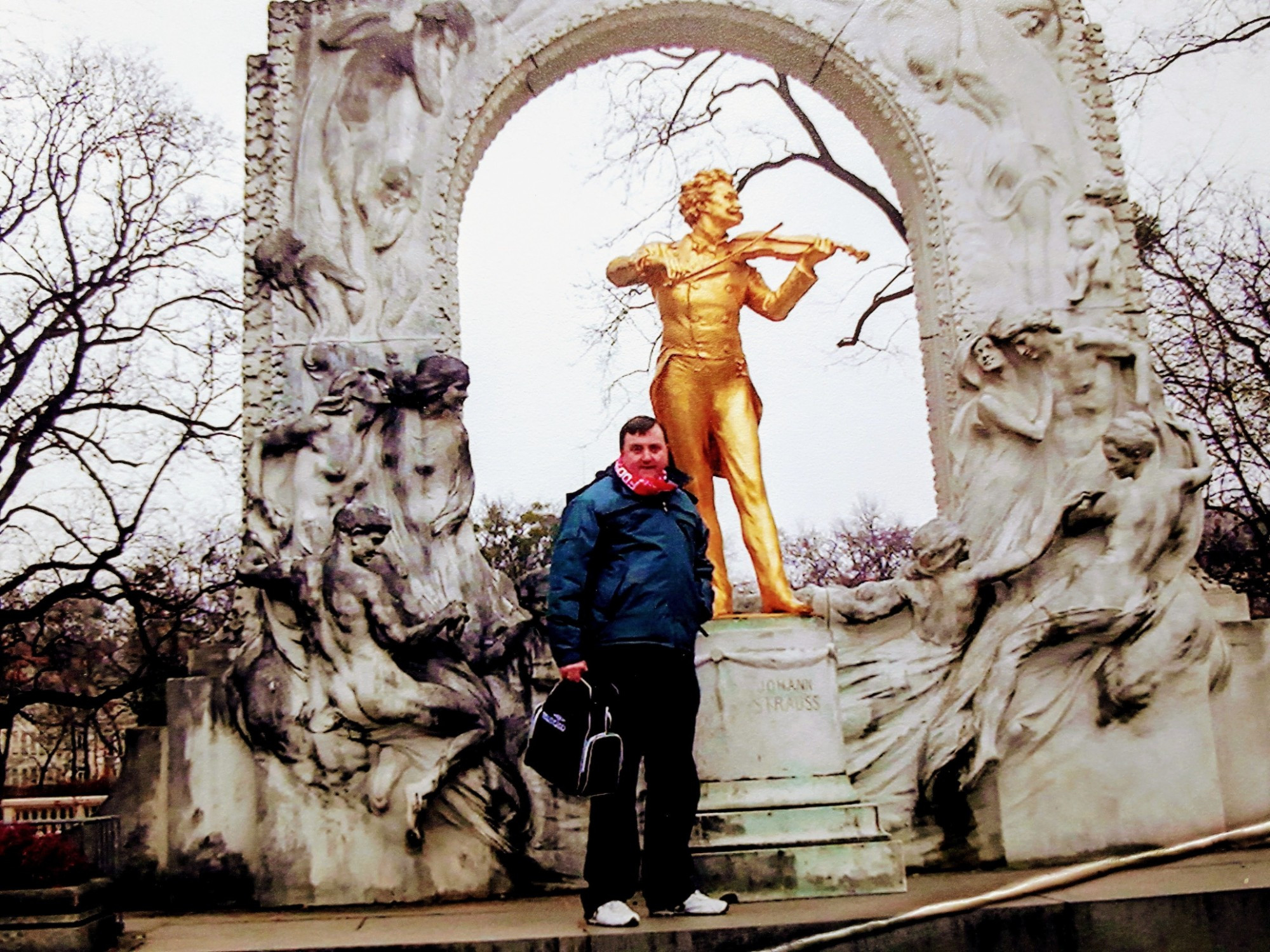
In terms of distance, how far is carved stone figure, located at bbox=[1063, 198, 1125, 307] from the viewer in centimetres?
680

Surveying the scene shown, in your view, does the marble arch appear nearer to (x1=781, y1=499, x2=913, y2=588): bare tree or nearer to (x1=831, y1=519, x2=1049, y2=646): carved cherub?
(x1=831, y1=519, x2=1049, y2=646): carved cherub

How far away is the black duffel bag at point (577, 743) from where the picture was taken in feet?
14.0

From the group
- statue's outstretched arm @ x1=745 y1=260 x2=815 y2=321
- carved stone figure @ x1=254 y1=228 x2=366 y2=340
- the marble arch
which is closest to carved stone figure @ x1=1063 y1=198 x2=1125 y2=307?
the marble arch

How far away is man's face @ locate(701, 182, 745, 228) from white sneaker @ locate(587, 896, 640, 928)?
12.5 ft

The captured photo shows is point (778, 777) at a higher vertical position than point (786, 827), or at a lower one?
higher

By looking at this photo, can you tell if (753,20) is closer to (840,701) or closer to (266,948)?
(840,701)

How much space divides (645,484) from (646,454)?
11cm

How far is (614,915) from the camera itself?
167 inches

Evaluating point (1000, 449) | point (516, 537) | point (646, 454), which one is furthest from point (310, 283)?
point (516, 537)

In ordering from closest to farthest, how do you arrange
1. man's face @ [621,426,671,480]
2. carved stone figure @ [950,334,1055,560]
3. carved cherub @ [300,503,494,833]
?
man's face @ [621,426,671,480], carved cherub @ [300,503,494,833], carved stone figure @ [950,334,1055,560]

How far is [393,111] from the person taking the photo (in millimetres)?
6953

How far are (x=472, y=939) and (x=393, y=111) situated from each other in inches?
181

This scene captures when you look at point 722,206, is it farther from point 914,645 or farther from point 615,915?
point 615,915

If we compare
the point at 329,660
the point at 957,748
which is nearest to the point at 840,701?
the point at 957,748
